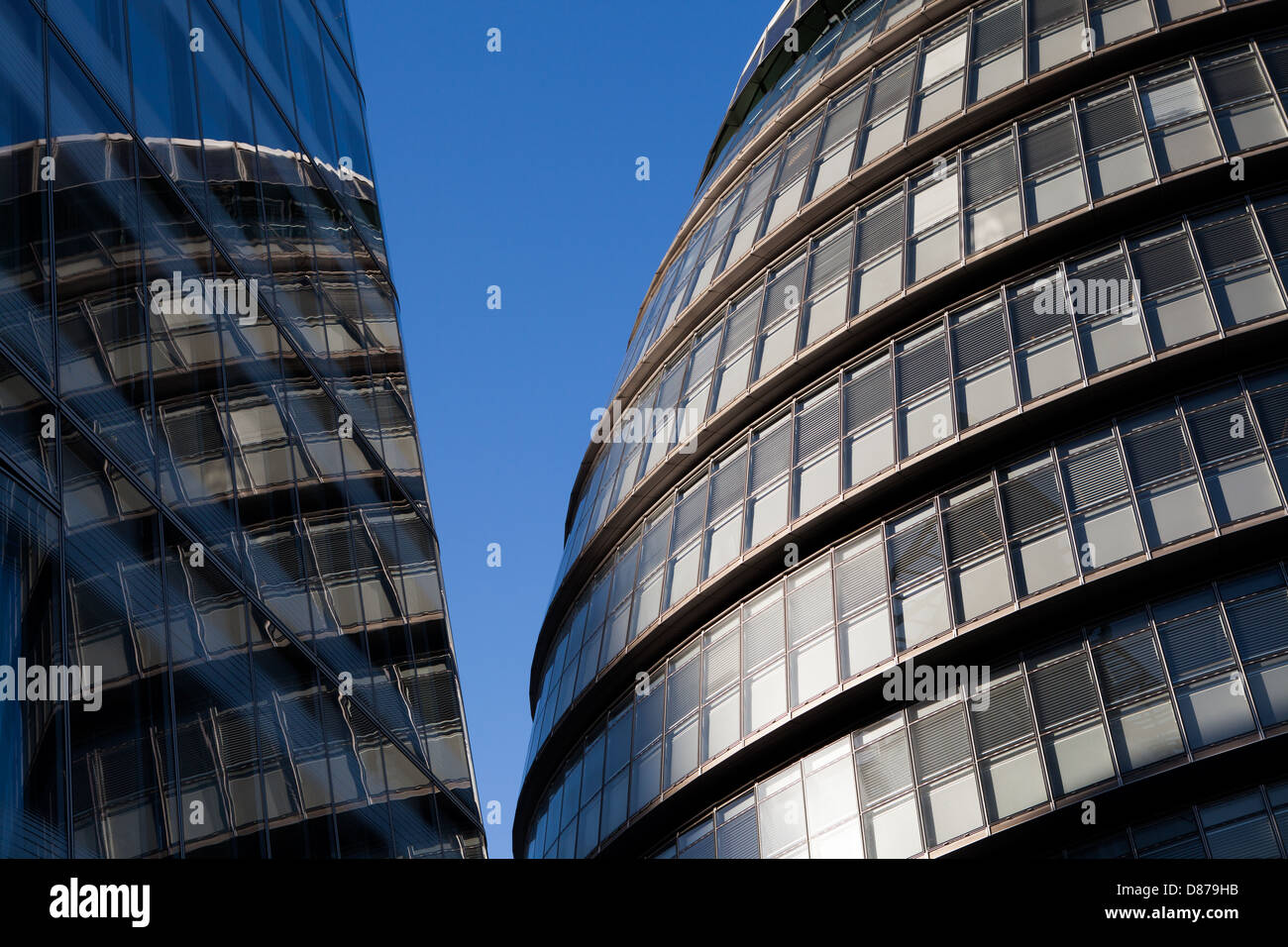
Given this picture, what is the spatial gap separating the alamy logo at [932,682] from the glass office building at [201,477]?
26.2 feet

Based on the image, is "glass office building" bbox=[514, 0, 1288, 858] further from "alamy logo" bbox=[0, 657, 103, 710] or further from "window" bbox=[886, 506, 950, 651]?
"alamy logo" bbox=[0, 657, 103, 710]

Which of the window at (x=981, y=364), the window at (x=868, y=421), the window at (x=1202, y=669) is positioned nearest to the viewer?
the window at (x=1202, y=669)

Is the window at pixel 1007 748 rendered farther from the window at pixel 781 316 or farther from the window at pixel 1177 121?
the window at pixel 1177 121

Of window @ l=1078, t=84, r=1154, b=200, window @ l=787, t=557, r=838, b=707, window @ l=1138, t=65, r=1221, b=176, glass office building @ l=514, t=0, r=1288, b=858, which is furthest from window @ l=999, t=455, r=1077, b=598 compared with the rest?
window @ l=1138, t=65, r=1221, b=176

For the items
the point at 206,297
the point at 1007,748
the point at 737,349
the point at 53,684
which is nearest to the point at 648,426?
the point at 737,349

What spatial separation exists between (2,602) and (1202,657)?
17.0 metres

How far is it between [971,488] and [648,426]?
11.3 m

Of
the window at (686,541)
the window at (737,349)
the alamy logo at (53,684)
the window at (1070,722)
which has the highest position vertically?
the window at (737,349)

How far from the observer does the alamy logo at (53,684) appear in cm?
891

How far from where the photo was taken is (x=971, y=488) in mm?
24703
